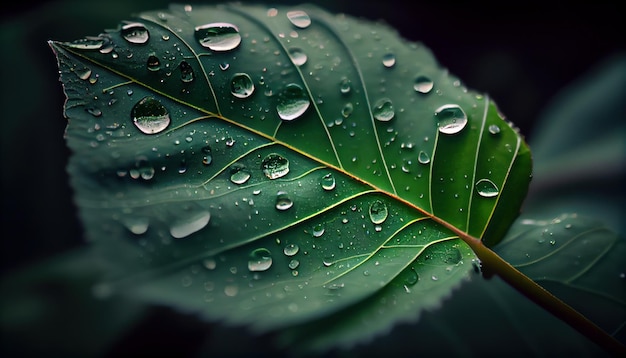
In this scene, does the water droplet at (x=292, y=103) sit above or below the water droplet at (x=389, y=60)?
below

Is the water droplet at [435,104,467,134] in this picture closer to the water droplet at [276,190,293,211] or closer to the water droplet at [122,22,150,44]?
the water droplet at [276,190,293,211]

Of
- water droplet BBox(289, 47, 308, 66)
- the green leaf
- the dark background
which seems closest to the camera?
the green leaf

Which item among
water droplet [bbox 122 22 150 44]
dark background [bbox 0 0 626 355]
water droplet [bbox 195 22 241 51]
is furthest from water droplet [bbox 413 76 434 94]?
dark background [bbox 0 0 626 355]

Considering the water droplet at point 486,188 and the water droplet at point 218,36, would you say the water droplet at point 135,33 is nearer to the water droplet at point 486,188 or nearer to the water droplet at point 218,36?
the water droplet at point 218,36

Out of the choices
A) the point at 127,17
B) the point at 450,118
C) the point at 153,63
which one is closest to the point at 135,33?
the point at 153,63

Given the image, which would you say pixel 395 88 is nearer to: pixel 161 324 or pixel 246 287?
pixel 246 287

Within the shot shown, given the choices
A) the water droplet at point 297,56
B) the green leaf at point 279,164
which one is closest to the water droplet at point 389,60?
the green leaf at point 279,164

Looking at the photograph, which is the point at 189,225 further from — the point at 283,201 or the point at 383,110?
the point at 383,110
